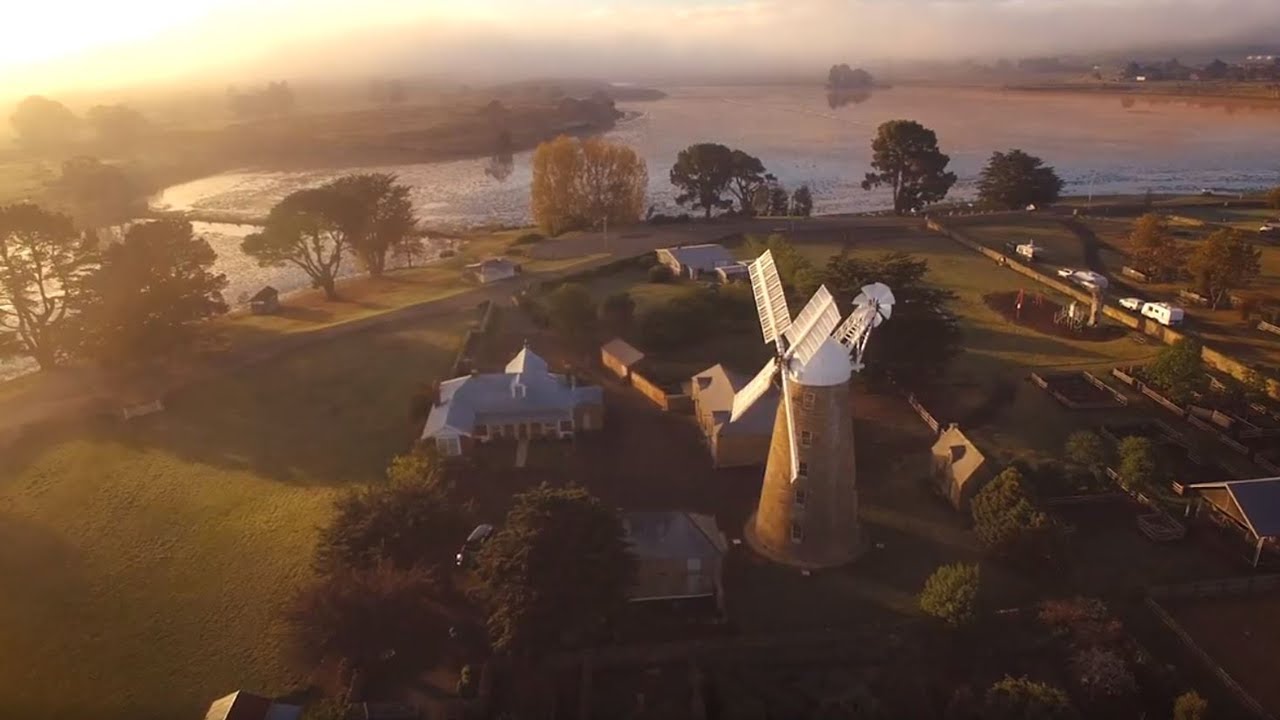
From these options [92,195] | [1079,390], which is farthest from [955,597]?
[92,195]

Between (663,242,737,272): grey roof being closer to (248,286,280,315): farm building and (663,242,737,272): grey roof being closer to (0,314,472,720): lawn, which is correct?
(0,314,472,720): lawn

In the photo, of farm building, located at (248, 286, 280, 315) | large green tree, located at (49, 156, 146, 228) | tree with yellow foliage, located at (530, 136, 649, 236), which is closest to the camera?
farm building, located at (248, 286, 280, 315)

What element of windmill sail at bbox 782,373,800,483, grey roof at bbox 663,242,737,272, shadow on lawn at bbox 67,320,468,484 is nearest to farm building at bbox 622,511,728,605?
windmill sail at bbox 782,373,800,483

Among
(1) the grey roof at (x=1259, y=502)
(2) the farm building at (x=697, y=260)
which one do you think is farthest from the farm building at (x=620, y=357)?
(1) the grey roof at (x=1259, y=502)

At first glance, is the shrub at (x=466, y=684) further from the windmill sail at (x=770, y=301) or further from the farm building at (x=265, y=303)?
the farm building at (x=265, y=303)

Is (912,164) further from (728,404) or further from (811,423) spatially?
(811,423)

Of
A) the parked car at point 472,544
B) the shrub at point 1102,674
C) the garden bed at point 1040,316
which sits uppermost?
the garden bed at point 1040,316

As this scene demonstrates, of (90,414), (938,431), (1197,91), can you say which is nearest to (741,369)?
(938,431)
